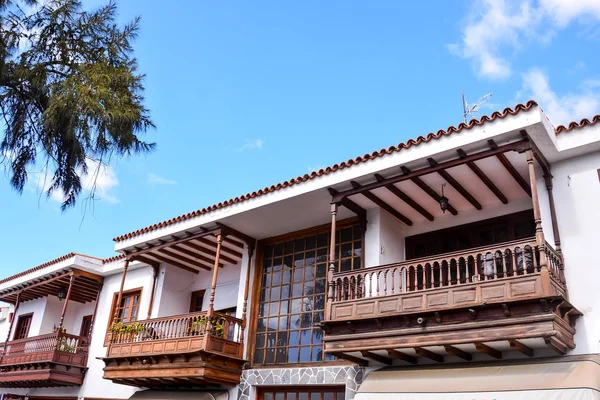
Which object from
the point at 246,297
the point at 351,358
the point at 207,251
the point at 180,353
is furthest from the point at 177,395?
the point at 351,358

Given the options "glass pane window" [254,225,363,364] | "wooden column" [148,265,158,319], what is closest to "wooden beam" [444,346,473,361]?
"glass pane window" [254,225,363,364]

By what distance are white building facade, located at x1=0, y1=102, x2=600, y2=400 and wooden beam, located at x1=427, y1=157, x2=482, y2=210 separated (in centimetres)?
4

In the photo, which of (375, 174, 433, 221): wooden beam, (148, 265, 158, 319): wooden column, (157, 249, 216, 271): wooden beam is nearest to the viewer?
(375, 174, 433, 221): wooden beam

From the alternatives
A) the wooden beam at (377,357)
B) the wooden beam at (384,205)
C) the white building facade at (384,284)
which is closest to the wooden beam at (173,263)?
the white building facade at (384,284)

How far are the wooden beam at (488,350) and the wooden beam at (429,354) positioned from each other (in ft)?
2.54

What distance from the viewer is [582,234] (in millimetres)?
8250

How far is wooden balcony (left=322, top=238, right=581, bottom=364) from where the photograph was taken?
729 cm

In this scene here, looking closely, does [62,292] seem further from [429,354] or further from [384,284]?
[429,354]

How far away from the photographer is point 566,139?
855 cm

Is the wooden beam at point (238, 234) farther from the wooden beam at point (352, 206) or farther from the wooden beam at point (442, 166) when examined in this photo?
the wooden beam at point (442, 166)

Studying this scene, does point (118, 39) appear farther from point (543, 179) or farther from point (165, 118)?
point (543, 179)

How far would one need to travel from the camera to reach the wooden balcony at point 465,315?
7293mm

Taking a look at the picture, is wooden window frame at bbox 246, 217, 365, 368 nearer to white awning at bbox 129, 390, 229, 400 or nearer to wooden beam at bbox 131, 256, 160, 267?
white awning at bbox 129, 390, 229, 400

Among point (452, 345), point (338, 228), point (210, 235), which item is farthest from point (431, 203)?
point (210, 235)
